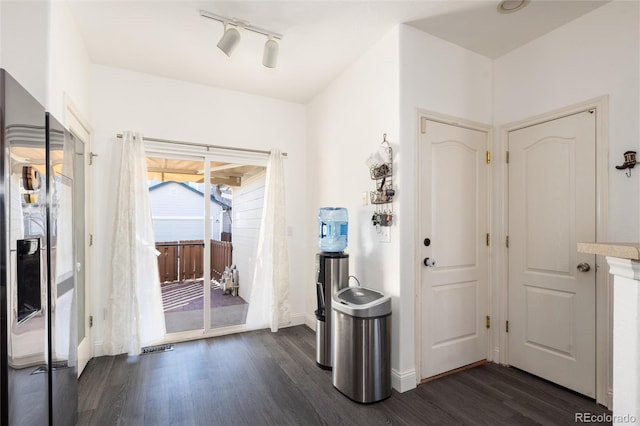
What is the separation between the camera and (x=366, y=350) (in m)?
2.19

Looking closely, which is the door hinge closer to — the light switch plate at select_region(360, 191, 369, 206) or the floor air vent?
the floor air vent

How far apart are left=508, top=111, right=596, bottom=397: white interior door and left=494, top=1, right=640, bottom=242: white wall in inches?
5.3

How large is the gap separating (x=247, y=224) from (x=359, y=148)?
68.2 inches

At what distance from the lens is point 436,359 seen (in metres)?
2.53

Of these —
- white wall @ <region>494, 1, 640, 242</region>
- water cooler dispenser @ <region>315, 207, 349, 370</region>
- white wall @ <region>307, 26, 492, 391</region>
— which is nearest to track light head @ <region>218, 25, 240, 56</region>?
white wall @ <region>307, 26, 492, 391</region>

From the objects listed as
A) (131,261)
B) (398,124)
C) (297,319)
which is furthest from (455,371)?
(131,261)

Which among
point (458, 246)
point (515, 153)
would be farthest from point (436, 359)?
point (515, 153)

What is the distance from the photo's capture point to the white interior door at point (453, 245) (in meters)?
2.50

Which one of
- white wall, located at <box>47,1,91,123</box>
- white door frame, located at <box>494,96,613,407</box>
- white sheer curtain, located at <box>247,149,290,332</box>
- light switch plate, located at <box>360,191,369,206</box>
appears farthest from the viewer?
white sheer curtain, located at <box>247,149,290,332</box>

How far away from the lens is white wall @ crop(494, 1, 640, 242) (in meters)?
2.01

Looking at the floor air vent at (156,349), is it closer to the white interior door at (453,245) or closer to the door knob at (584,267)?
the white interior door at (453,245)

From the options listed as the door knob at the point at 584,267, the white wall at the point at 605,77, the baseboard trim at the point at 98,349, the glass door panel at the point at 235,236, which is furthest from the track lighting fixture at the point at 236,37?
the baseboard trim at the point at 98,349

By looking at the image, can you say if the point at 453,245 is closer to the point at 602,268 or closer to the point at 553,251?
the point at 553,251

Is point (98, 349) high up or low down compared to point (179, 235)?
down
